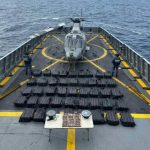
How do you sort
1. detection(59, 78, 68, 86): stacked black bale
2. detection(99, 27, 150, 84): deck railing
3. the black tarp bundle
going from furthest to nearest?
detection(99, 27, 150, 84): deck railing
detection(59, 78, 68, 86): stacked black bale
the black tarp bundle

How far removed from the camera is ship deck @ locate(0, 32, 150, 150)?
10.7 m

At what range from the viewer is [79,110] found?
13.2 metres

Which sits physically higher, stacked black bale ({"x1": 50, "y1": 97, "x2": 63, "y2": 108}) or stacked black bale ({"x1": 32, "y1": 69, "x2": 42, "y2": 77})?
stacked black bale ({"x1": 32, "y1": 69, "x2": 42, "y2": 77})

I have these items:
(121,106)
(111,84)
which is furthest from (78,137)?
(111,84)

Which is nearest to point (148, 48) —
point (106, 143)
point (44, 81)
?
point (44, 81)

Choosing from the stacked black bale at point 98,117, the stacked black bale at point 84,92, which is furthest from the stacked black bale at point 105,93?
the stacked black bale at point 98,117

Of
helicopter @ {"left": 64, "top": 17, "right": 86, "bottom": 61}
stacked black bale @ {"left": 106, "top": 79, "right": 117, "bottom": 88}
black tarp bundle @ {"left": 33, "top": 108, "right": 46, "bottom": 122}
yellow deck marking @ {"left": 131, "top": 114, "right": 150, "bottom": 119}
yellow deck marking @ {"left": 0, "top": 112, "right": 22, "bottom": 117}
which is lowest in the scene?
yellow deck marking @ {"left": 131, "top": 114, "right": 150, "bottom": 119}

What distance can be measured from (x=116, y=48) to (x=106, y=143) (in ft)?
59.3

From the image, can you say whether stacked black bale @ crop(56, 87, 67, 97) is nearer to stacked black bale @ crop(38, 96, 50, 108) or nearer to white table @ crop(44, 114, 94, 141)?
stacked black bale @ crop(38, 96, 50, 108)

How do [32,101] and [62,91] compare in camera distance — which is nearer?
[32,101]

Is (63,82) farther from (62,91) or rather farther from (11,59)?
(11,59)

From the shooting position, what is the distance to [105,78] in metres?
17.7

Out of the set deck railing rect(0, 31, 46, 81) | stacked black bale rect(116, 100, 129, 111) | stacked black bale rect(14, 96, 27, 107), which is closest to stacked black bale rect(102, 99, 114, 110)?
stacked black bale rect(116, 100, 129, 111)

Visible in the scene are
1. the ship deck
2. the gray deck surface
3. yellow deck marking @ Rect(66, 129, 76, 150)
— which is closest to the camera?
yellow deck marking @ Rect(66, 129, 76, 150)
